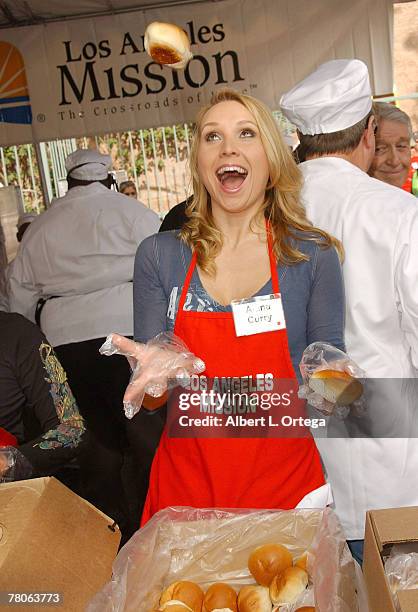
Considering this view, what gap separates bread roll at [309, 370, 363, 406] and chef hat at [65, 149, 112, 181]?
217cm

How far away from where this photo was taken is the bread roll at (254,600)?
1.08 meters

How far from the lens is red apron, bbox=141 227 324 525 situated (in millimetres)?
1474

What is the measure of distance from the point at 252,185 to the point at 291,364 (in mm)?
404

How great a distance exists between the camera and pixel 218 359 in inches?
60.7

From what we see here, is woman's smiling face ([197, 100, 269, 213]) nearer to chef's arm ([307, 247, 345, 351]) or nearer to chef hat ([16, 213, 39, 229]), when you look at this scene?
chef's arm ([307, 247, 345, 351])

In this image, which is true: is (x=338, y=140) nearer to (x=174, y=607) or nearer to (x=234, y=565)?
(x=234, y=565)

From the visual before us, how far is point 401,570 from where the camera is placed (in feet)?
3.12

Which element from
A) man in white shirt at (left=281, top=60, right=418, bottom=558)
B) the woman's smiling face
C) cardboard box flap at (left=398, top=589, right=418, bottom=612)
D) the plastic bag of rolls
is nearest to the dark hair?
man in white shirt at (left=281, top=60, right=418, bottom=558)

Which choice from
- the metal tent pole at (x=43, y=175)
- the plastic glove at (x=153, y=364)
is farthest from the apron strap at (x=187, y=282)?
the metal tent pole at (x=43, y=175)

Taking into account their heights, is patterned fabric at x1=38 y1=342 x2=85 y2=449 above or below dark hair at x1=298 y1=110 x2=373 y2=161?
below

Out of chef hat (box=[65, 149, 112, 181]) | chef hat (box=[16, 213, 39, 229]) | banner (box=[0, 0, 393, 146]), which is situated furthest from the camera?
chef hat (box=[16, 213, 39, 229])

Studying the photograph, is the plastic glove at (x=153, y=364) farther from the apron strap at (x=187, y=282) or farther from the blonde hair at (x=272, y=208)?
the blonde hair at (x=272, y=208)

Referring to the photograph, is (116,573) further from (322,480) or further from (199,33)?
(199,33)

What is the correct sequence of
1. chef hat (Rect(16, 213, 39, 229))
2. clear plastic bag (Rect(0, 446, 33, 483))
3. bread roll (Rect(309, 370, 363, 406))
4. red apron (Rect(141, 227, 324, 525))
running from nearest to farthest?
bread roll (Rect(309, 370, 363, 406)), red apron (Rect(141, 227, 324, 525)), clear plastic bag (Rect(0, 446, 33, 483)), chef hat (Rect(16, 213, 39, 229))
